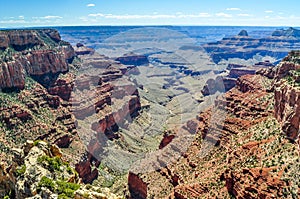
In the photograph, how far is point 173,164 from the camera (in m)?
76.8

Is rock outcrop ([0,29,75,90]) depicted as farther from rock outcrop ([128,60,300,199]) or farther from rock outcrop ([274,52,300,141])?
rock outcrop ([274,52,300,141])

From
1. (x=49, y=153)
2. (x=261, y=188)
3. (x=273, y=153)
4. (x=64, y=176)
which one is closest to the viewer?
(x=64, y=176)

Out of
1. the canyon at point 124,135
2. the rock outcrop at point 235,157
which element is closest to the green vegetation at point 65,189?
the canyon at point 124,135

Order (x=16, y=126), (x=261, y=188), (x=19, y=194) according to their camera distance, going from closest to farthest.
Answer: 1. (x=19, y=194)
2. (x=261, y=188)
3. (x=16, y=126)

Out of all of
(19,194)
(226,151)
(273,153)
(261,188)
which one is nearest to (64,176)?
(19,194)

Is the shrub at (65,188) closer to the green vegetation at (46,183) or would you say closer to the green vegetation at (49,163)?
the green vegetation at (46,183)

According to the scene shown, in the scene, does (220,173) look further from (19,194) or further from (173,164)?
(19,194)

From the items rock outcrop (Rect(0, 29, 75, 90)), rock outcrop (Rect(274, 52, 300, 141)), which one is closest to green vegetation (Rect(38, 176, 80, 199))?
rock outcrop (Rect(274, 52, 300, 141))

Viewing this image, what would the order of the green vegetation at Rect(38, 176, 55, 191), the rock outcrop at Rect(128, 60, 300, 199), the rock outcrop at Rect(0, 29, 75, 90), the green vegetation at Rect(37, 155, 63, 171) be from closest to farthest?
the green vegetation at Rect(38, 176, 55, 191) → the green vegetation at Rect(37, 155, 63, 171) → the rock outcrop at Rect(128, 60, 300, 199) → the rock outcrop at Rect(0, 29, 75, 90)

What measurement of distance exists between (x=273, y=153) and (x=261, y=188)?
774 centimetres

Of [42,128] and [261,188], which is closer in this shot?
[261,188]

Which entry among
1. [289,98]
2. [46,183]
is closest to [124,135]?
[289,98]

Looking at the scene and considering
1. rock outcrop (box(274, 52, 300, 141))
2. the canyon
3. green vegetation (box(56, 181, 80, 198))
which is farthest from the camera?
rock outcrop (box(274, 52, 300, 141))

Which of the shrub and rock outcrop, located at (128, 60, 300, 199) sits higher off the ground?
the shrub
